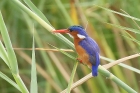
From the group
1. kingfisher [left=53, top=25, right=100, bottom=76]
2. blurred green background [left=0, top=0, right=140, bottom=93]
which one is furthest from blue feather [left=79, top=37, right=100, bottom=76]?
blurred green background [left=0, top=0, right=140, bottom=93]

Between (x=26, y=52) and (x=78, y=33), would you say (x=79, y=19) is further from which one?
(x=78, y=33)

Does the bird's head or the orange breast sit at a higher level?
the bird's head

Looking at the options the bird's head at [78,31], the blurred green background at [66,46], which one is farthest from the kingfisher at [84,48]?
the blurred green background at [66,46]

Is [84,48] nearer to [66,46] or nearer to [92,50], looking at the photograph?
[92,50]

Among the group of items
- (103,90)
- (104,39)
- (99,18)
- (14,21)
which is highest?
(14,21)

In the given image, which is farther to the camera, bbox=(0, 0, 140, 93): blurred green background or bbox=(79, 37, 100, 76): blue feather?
bbox=(0, 0, 140, 93): blurred green background

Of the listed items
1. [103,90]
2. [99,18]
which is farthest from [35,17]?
[99,18]

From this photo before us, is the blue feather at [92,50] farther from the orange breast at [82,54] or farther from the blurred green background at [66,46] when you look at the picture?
the blurred green background at [66,46]

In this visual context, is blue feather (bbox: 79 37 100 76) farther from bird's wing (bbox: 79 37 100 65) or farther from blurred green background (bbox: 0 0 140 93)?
blurred green background (bbox: 0 0 140 93)
